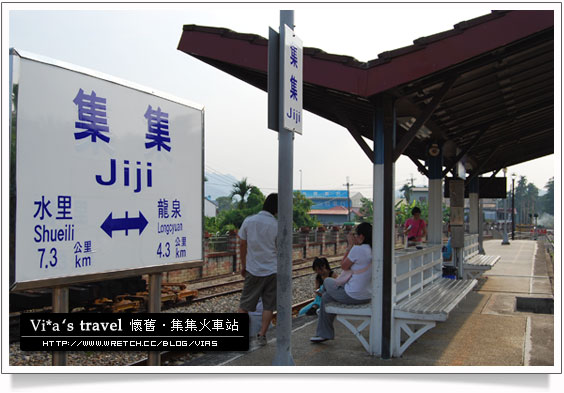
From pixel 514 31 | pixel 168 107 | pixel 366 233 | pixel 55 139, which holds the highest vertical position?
pixel 514 31

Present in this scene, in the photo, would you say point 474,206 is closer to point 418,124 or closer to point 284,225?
point 418,124

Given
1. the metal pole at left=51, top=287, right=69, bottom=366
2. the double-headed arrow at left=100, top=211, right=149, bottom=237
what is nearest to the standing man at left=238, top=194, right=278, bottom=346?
the double-headed arrow at left=100, top=211, right=149, bottom=237

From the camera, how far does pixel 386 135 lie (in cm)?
591

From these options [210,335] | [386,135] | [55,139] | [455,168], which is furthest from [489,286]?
[55,139]

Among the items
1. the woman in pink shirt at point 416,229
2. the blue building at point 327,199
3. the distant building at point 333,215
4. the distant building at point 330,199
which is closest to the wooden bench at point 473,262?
the woman in pink shirt at point 416,229

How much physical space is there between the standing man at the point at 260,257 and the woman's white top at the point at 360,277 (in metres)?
0.89

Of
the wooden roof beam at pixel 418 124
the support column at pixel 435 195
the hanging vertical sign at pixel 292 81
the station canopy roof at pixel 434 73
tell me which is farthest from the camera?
the support column at pixel 435 195

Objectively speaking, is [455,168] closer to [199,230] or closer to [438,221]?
[438,221]

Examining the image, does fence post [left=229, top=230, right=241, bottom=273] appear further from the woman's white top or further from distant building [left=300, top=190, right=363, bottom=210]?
distant building [left=300, top=190, right=363, bottom=210]

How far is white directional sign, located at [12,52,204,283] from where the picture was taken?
3.17 meters

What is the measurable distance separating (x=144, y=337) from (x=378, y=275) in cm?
264

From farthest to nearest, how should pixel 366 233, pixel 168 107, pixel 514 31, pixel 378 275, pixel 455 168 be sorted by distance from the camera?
pixel 455 168 < pixel 366 233 < pixel 378 275 < pixel 514 31 < pixel 168 107

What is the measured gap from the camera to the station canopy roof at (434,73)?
516 cm

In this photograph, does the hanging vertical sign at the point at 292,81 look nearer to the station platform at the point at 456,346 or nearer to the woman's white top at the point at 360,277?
the woman's white top at the point at 360,277
